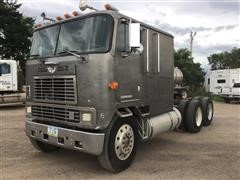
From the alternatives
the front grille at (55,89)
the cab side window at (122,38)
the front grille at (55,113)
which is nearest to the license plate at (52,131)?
the front grille at (55,113)

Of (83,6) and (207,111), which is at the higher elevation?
(83,6)

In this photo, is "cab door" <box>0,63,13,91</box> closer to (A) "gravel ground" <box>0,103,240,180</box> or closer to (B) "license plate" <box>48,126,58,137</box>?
(A) "gravel ground" <box>0,103,240,180</box>

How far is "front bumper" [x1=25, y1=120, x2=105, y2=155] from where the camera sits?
473cm

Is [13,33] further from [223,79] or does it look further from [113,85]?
[113,85]

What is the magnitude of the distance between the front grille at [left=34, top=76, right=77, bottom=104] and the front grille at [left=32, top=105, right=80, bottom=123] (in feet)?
0.51

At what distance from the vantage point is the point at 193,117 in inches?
337

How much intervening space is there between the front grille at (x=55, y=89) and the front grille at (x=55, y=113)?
0.51ft

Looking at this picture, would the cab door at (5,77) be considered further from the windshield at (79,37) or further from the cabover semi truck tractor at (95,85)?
the windshield at (79,37)

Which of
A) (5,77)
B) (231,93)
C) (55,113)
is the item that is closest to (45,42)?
(55,113)

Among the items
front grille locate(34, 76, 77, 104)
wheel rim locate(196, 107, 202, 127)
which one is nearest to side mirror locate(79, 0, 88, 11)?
front grille locate(34, 76, 77, 104)

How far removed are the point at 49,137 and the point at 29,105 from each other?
0.94m

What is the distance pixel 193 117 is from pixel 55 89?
482cm

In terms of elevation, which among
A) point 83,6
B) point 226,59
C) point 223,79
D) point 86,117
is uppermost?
point 226,59

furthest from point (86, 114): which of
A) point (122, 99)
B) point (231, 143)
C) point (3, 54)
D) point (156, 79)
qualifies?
point (3, 54)
